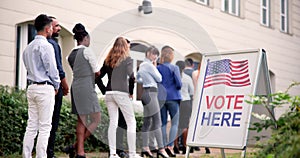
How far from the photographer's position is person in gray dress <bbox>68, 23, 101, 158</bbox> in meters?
7.57

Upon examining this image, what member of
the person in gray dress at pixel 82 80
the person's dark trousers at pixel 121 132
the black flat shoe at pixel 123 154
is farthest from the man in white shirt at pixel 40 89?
the black flat shoe at pixel 123 154

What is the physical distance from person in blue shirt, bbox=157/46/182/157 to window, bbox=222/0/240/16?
8.27 m

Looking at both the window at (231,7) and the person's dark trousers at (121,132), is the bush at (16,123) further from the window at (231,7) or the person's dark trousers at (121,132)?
the window at (231,7)

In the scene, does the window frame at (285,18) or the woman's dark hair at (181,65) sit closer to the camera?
the woman's dark hair at (181,65)

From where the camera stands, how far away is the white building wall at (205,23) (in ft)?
32.9

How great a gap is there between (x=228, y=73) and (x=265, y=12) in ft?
45.3

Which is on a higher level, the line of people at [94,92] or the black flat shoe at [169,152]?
the line of people at [94,92]

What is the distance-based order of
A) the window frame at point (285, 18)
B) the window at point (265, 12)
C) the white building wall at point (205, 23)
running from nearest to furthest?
the white building wall at point (205, 23), the window at point (265, 12), the window frame at point (285, 18)

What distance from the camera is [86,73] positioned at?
762cm

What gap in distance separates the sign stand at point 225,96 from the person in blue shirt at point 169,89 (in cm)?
222

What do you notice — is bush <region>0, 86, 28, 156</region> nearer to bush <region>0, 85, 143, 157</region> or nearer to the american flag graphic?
bush <region>0, 85, 143, 157</region>

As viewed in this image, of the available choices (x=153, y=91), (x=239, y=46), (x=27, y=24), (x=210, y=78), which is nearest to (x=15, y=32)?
(x=27, y=24)

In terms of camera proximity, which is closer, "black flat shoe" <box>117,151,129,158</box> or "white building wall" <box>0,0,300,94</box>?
"black flat shoe" <box>117,151,129,158</box>

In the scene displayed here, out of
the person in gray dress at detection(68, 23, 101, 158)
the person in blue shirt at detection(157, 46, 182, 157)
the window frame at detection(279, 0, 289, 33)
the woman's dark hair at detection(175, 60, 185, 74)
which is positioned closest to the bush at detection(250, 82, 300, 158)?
the person in gray dress at detection(68, 23, 101, 158)
